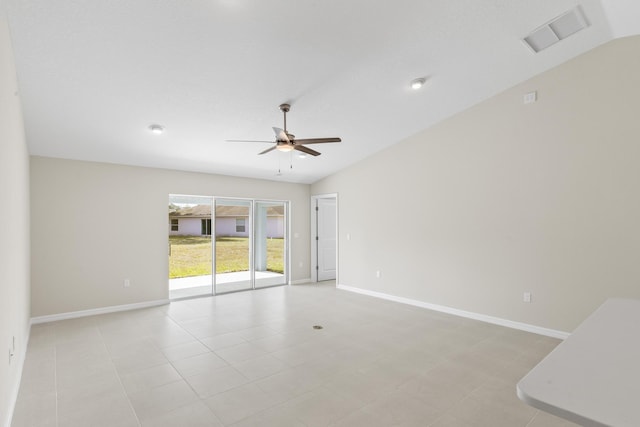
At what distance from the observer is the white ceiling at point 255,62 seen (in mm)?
2590

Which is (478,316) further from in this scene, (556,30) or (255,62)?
(255,62)

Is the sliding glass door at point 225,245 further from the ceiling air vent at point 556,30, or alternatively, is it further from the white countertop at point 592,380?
the white countertop at point 592,380

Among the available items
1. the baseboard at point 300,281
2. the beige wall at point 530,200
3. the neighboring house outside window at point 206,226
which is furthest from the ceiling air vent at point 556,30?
the baseboard at point 300,281

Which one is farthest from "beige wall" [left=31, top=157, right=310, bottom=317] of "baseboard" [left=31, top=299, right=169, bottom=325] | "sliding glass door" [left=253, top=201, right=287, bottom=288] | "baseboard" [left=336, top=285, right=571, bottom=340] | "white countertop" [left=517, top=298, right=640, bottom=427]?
"white countertop" [left=517, top=298, right=640, bottom=427]

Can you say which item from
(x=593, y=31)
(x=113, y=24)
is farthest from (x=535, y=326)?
(x=113, y=24)

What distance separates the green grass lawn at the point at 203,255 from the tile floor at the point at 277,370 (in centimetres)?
134

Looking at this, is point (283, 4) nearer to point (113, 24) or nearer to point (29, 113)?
point (113, 24)

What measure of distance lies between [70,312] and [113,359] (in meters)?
2.19

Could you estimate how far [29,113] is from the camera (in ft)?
12.1

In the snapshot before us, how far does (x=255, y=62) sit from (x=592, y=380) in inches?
133

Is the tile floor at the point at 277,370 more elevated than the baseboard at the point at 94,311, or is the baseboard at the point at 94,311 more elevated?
the baseboard at the point at 94,311

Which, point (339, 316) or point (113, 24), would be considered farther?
point (339, 316)

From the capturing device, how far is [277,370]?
3.22 metres

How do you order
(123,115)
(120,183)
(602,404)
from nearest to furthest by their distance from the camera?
(602,404)
(123,115)
(120,183)
